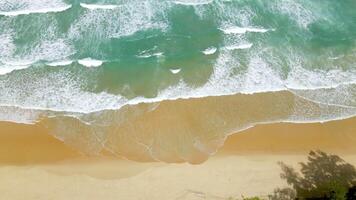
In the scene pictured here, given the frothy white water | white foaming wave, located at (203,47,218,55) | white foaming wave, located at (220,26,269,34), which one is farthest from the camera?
white foaming wave, located at (220,26,269,34)

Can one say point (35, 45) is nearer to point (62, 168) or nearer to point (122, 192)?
point (62, 168)

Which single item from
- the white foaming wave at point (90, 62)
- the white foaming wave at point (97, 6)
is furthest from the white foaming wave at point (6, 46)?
the white foaming wave at point (97, 6)

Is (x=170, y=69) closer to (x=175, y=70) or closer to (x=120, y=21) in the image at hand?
(x=175, y=70)

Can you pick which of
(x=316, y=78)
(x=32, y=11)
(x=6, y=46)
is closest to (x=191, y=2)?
(x=316, y=78)

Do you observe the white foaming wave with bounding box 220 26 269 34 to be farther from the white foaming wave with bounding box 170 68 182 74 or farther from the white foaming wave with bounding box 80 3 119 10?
the white foaming wave with bounding box 80 3 119 10

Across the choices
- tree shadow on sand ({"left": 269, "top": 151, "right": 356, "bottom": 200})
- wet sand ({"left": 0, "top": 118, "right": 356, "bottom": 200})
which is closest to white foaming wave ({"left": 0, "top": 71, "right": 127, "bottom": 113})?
wet sand ({"left": 0, "top": 118, "right": 356, "bottom": 200})

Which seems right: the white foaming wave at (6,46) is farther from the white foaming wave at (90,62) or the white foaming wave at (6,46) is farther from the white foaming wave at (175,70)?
the white foaming wave at (175,70)

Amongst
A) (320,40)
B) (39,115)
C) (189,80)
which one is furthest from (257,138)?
(39,115)
